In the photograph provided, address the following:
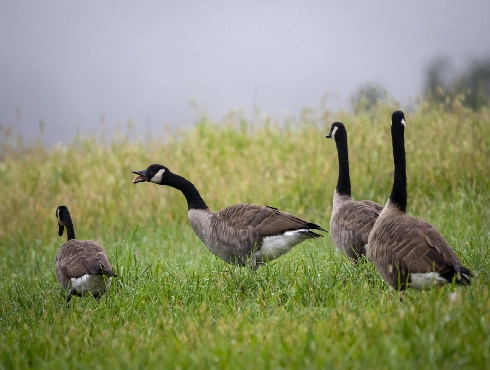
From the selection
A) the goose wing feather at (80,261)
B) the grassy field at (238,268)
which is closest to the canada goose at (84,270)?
the goose wing feather at (80,261)

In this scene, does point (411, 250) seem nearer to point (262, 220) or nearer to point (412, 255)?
point (412, 255)

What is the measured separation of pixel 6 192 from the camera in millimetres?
15242

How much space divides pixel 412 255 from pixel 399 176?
119 centimetres

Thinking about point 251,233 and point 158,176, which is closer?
point 251,233

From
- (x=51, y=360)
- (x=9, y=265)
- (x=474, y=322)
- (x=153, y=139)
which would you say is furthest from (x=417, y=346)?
(x=153, y=139)

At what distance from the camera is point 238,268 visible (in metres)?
7.37

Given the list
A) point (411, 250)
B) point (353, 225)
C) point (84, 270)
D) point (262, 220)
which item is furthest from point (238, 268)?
point (411, 250)

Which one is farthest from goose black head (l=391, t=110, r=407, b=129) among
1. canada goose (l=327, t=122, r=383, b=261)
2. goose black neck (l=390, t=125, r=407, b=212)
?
canada goose (l=327, t=122, r=383, b=261)

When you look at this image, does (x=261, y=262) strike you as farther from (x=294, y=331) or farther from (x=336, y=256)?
(x=294, y=331)

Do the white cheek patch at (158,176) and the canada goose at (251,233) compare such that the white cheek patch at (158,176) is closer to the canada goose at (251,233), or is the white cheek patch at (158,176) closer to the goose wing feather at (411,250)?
the canada goose at (251,233)

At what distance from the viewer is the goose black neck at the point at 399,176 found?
6.17 m

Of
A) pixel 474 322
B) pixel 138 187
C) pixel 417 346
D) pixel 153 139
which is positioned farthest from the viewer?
pixel 153 139

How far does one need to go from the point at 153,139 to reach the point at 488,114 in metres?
8.72

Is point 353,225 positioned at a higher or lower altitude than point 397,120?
lower
